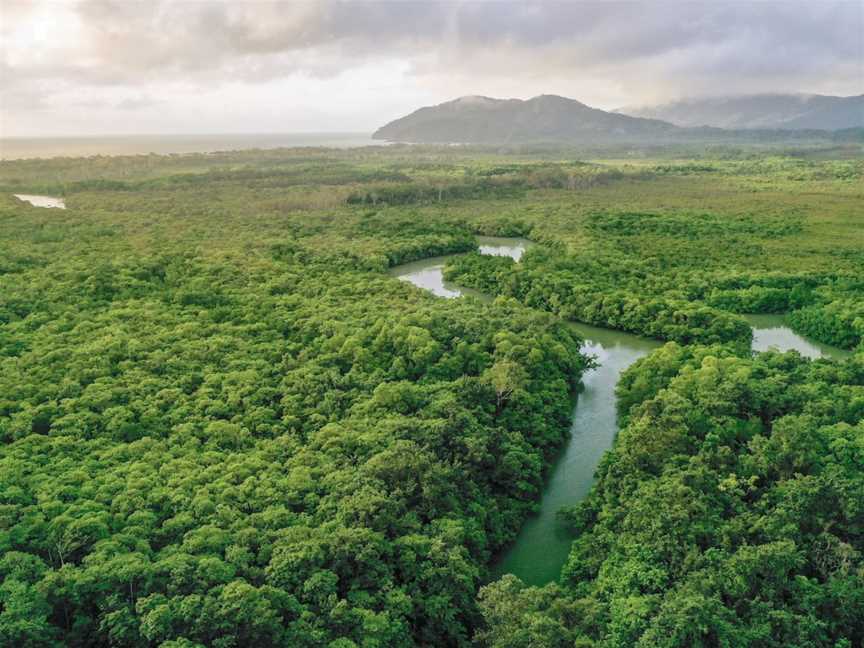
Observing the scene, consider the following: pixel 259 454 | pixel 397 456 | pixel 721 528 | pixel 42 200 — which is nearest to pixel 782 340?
pixel 721 528

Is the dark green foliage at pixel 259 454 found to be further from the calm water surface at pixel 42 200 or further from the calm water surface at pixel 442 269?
the calm water surface at pixel 42 200

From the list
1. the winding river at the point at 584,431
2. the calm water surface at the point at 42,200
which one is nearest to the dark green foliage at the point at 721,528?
the winding river at the point at 584,431

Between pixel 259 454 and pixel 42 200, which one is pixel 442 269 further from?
pixel 42 200

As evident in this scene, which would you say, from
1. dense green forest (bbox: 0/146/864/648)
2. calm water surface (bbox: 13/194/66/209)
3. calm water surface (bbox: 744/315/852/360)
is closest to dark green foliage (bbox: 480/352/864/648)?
dense green forest (bbox: 0/146/864/648)

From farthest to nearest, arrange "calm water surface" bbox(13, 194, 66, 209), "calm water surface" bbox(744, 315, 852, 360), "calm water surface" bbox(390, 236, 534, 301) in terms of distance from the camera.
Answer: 1. "calm water surface" bbox(13, 194, 66, 209)
2. "calm water surface" bbox(390, 236, 534, 301)
3. "calm water surface" bbox(744, 315, 852, 360)

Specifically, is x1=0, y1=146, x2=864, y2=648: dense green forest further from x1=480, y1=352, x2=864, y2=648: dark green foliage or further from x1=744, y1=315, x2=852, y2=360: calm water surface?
x1=744, y1=315, x2=852, y2=360: calm water surface

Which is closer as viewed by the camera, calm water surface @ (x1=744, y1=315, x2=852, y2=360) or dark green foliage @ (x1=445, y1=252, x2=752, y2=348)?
dark green foliage @ (x1=445, y1=252, x2=752, y2=348)
